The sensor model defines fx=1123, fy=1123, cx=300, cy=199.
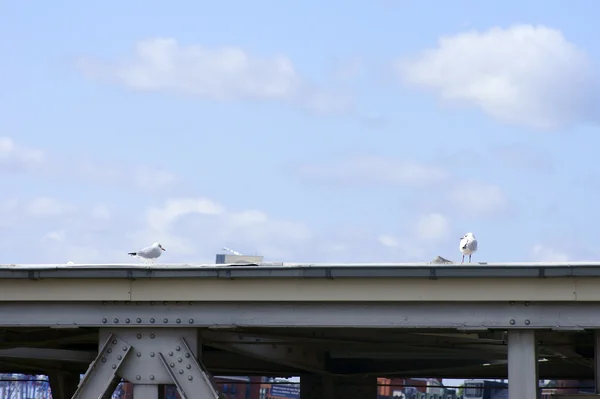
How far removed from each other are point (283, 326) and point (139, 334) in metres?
3.09

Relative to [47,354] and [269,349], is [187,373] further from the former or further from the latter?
[47,354]

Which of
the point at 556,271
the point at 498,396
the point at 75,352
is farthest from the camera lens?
the point at 498,396

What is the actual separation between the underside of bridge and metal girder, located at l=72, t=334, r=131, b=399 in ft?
2.05

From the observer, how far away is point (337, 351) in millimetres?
35500

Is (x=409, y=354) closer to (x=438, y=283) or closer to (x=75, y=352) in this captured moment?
(x=75, y=352)

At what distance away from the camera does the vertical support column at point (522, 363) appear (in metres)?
22.1

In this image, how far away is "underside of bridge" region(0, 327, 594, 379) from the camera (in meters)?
25.8

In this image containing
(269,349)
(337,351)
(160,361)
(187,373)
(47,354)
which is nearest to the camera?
(187,373)

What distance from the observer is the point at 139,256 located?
85.6ft

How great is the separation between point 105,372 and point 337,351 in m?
13.1

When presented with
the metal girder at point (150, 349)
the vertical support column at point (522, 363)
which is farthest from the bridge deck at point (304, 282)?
the vertical support column at point (522, 363)

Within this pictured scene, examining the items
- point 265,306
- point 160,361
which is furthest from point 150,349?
point 265,306

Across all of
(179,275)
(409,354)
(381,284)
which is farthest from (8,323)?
(409,354)

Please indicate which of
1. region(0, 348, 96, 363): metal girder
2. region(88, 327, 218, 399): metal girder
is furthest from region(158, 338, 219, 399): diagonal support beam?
region(0, 348, 96, 363): metal girder
